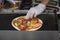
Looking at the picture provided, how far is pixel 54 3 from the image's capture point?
1.48 metres

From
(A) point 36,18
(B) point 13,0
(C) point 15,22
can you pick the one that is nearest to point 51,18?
(A) point 36,18

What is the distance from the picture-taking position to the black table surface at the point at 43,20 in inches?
43.7

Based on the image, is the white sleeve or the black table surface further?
the white sleeve

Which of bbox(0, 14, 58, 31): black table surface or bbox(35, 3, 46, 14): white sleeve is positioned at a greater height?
bbox(35, 3, 46, 14): white sleeve

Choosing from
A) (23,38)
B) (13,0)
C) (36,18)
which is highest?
(13,0)

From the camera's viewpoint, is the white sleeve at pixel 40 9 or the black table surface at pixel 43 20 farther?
the white sleeve at pixel 40 9

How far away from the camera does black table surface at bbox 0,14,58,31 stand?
1109 mm

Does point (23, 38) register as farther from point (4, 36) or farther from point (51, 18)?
point (51, 18)

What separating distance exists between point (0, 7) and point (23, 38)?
412 millimetres

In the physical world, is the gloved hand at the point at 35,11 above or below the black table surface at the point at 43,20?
above

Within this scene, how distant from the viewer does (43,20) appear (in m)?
1.18

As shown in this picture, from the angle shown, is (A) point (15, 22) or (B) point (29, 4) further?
(B) point (29, 4)

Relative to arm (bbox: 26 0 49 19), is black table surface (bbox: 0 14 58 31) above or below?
below

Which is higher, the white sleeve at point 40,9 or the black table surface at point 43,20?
the white sleeve at point 40,9
